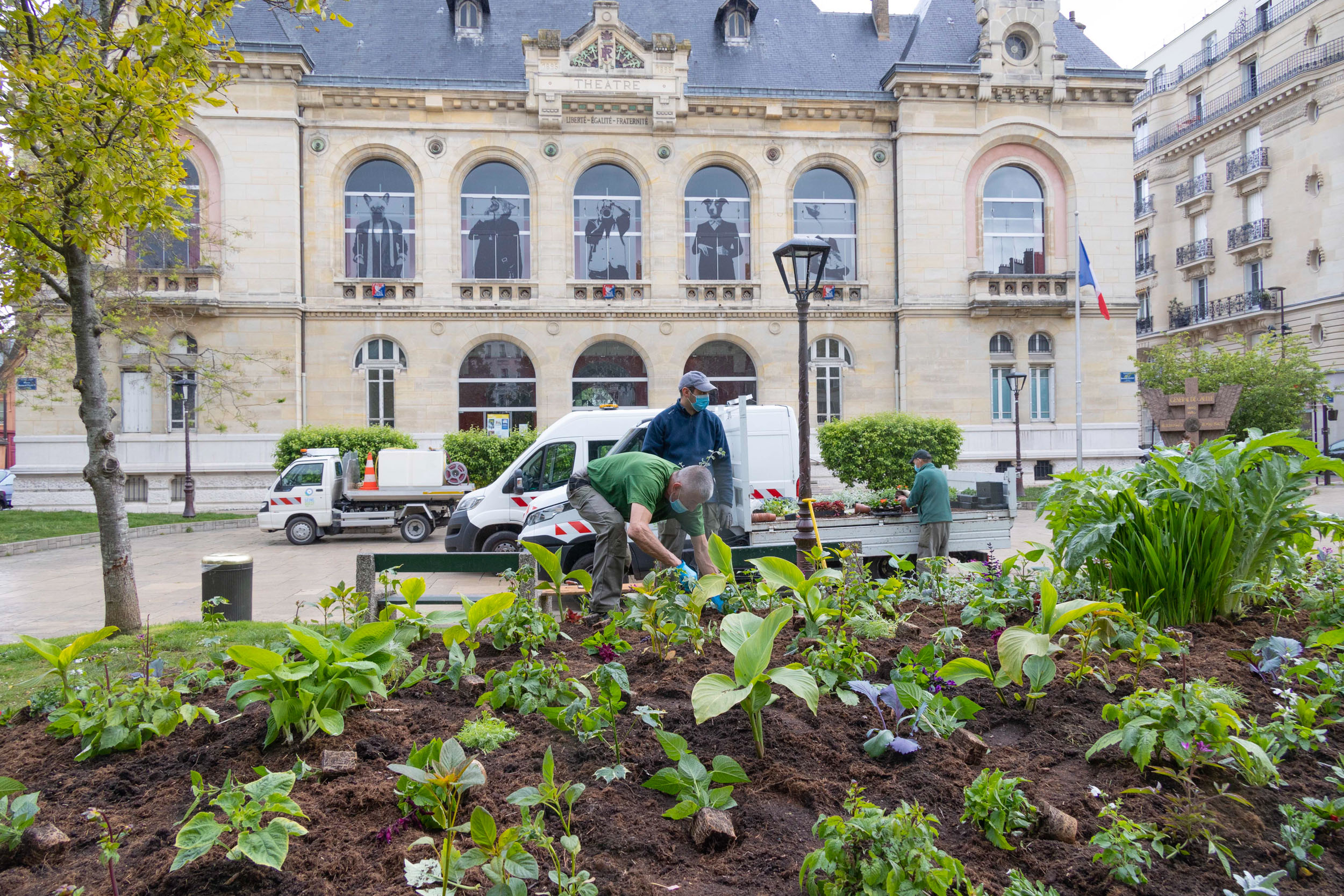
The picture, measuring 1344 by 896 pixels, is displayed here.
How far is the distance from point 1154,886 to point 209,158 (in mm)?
29286

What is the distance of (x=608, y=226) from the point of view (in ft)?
88.4

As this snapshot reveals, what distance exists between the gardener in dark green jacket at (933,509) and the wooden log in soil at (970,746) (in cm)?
749

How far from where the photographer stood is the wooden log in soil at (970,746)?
2.84m

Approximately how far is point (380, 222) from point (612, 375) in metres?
9.06

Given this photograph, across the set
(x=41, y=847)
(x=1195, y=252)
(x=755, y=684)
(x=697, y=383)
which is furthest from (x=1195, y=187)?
(x=41, y=847)

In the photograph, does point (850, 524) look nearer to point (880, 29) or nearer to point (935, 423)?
point (935, 423)

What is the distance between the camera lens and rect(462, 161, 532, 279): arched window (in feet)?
86.7

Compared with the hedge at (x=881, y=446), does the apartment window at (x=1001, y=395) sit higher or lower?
higher

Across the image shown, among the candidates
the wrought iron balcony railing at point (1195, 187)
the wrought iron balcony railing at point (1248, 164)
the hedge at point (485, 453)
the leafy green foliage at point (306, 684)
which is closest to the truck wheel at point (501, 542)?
the leafy green foliage at point (306, 684)

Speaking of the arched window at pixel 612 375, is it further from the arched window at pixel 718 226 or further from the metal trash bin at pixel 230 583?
the metal trash bin at pixel 230 583

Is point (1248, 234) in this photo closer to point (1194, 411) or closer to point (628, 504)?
point (1194, 411)

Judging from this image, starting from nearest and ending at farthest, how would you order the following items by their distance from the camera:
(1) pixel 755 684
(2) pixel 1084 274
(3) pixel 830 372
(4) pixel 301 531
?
1. (1) pixel 755 684
2. (4) pixel 301 531
3. (2) pixel 1084 274
4. (3) pixel 830 372

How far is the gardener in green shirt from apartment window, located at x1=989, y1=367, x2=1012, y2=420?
2431 cm

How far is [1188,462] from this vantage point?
405cm
